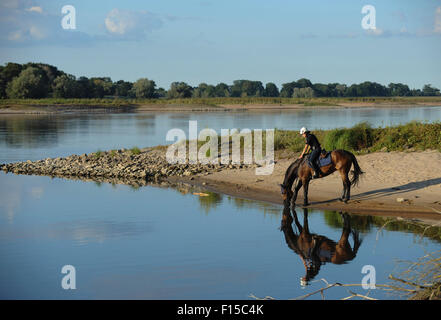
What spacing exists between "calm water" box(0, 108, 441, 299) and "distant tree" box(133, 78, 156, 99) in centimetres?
11209

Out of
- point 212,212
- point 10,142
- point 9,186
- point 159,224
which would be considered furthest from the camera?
point 10,142

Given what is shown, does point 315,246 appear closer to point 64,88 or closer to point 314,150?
point 314,150

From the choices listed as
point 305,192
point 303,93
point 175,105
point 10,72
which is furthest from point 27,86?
point 305,192

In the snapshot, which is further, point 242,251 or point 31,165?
point 31,165

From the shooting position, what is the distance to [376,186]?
20500 millimetres

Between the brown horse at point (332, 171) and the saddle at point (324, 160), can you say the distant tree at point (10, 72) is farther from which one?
the saddle at point (324, 160)

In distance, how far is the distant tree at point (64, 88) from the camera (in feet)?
375

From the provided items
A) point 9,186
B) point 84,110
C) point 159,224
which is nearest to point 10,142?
point 9,186

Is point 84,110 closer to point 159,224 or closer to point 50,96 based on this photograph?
point 50,96

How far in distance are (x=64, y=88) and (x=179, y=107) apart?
22308mm

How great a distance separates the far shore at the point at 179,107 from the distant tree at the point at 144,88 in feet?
58.3

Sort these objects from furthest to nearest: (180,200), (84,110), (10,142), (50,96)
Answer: (50,96)
(84,110)
(10,142)
(180,200)
